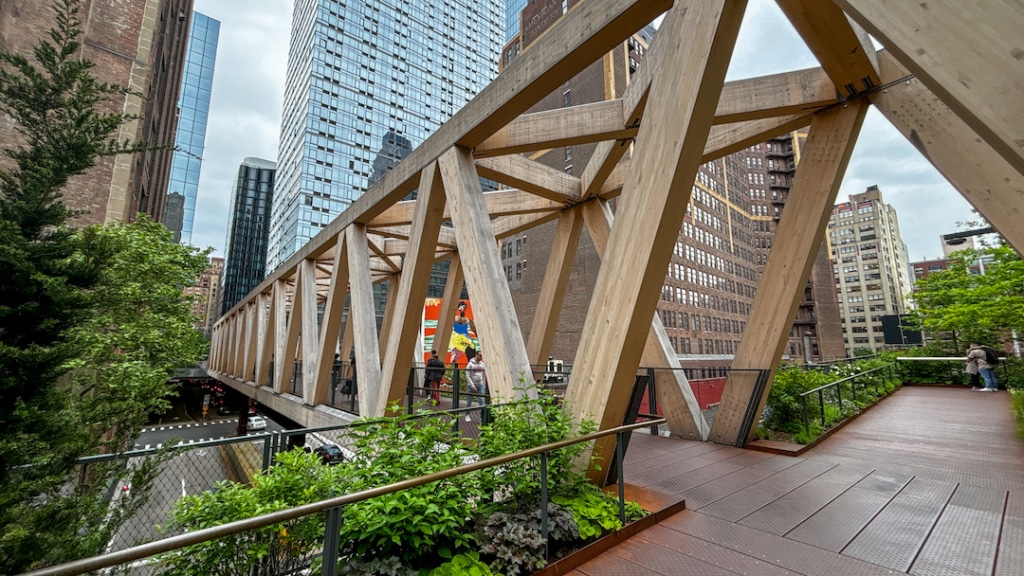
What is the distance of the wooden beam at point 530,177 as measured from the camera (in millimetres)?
8609

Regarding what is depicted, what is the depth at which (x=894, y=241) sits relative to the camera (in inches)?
4316

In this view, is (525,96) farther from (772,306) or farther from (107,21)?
(107,21)

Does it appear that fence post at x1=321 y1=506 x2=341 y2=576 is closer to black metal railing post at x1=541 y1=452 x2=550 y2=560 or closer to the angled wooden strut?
black metal railing post at x1=541 y1=452 x2=550 y2=560

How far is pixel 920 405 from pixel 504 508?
13931mm

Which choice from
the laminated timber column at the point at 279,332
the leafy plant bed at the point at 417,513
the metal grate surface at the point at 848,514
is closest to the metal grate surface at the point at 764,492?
the metal grate surface at the point at 848,514

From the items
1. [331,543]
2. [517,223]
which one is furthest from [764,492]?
[517,223]

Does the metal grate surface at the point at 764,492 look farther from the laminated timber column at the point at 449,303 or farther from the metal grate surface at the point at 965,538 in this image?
the laminated timber column at the point at 449,303

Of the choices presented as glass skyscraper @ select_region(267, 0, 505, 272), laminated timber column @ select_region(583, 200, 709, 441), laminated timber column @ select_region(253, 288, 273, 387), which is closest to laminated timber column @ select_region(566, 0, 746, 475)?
laminated timber column @ select_region(583, 200, 709, 441)

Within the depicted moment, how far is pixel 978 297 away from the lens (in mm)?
17984

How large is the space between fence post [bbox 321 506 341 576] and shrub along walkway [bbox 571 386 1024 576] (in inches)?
79.4

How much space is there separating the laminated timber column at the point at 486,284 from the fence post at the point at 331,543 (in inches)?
130

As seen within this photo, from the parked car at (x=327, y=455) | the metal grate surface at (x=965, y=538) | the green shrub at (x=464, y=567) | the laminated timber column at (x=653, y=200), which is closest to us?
the green shrub at (x=464, y=567)

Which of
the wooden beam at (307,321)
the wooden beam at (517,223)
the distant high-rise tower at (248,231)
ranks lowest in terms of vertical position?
the wooden beam at (307,321)

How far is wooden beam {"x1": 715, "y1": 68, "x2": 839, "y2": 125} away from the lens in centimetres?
623
